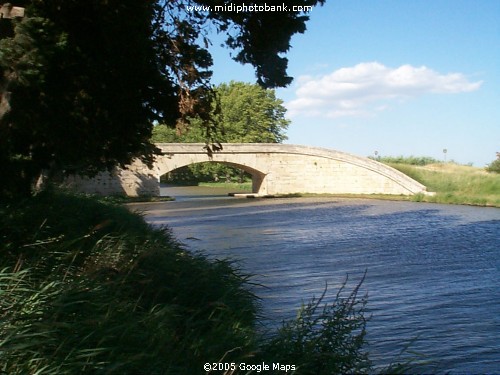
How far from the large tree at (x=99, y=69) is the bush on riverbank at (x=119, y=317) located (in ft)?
2.97

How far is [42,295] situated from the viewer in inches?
185

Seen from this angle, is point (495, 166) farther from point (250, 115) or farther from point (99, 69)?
point (99, 69)

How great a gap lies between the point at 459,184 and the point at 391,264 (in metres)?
25.4

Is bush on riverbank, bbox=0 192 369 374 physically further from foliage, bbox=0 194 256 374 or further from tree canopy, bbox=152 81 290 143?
tree canopy, bbox=152 81 290 143

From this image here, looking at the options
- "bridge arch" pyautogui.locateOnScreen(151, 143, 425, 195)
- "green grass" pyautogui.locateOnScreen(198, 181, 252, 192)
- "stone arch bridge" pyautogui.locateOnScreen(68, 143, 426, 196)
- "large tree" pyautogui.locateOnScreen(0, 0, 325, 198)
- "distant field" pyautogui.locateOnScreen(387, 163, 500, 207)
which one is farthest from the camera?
"green grass" pyautogui.locateOnScreen(198, 181, 252, 192)

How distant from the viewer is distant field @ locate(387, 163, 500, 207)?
3397 centimetres

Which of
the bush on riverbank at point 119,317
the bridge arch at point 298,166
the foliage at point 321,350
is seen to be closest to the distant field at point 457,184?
the bridge arch at point 298,166

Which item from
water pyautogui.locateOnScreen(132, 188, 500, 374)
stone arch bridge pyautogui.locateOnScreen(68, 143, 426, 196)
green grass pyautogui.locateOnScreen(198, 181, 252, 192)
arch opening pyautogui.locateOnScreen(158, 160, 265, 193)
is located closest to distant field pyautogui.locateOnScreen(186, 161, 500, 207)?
stone arch bridge pyautogui.locateOnScreen(68, 143, 426, 196)

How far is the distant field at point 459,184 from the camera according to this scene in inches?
1337

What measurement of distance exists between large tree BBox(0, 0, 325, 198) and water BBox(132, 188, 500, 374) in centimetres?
216

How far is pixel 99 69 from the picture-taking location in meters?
7.52

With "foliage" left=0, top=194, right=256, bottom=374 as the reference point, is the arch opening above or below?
above

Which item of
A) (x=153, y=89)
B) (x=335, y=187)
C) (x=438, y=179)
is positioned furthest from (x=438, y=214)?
(x=153, y=89)

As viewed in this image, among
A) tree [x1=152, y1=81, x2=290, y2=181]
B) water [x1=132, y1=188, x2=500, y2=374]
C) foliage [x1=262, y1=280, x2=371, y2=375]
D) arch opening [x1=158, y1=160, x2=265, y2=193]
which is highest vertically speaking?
tree [x1=152, y1=81, x2=290, y2=181]
